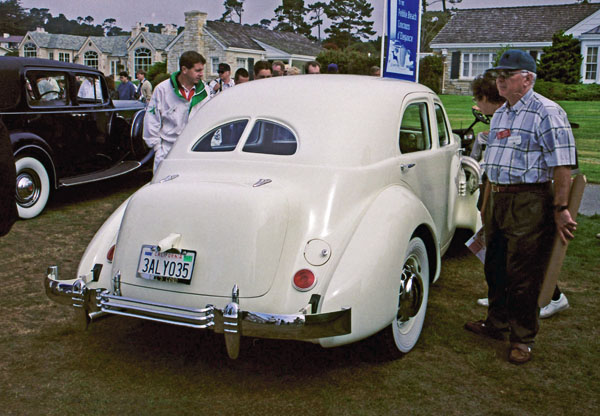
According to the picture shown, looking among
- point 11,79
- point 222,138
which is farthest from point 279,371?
point 11,79

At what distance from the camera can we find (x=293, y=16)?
88688 millimetres

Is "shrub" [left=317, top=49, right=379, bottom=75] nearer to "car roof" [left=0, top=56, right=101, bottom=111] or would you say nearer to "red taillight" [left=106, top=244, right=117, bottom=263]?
"car roof" [left=0, top=56, right=101, bottom=111]

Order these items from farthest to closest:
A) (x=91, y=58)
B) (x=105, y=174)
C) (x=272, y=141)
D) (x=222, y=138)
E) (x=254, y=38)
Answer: (x=91, y=58) → (x=254, y=38) → (x=105, y=174) → (x=222, y=138) → (x=272, y=141)

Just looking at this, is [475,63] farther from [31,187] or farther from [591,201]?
[31,187]

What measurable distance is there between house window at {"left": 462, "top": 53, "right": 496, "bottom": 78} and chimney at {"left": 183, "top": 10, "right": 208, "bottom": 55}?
Answer: 1861 centimetres

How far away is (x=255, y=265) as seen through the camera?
3.32 m

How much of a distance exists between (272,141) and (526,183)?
162 cm

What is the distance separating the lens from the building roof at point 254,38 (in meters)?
45.0

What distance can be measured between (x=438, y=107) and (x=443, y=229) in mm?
1098

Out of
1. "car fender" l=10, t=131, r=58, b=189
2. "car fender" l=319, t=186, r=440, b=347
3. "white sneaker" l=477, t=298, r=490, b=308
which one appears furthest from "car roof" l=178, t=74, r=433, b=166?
"car fender" l=10, t=131, r=58, b=189

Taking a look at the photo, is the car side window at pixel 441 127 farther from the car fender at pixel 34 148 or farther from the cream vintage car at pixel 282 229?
the car fender at pixel 34 148

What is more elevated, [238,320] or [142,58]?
[142,58]

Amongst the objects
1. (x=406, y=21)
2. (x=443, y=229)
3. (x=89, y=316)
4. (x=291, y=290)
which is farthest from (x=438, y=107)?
(x=406, y=21)

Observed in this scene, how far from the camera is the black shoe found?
169 inches
